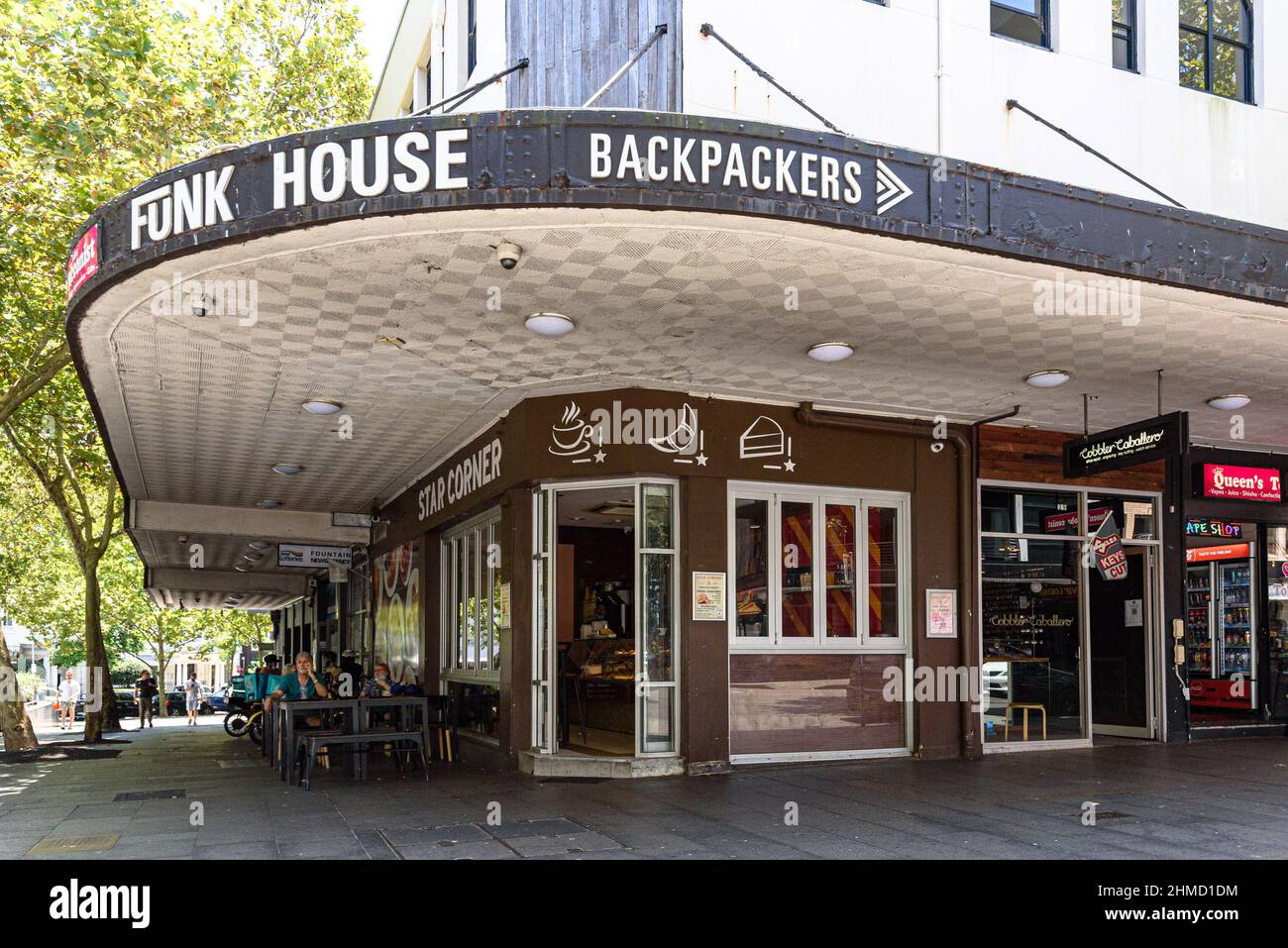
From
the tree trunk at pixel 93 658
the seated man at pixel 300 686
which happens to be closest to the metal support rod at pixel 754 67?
the seated man at pixel 300 686

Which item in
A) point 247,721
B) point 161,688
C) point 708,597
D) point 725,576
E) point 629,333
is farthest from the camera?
point 161,688

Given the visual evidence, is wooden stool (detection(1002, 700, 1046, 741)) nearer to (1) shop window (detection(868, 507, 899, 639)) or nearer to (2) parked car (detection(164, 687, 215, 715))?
(1) shop window (detection(868, 507, 899, 639))

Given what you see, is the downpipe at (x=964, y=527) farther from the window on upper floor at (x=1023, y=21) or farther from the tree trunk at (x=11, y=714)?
the tree trunk at (x=11, y=714)

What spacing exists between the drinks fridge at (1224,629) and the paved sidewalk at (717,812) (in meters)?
2.29

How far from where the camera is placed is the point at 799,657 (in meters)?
11.1

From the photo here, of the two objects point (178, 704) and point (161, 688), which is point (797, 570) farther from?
point (178, 704)

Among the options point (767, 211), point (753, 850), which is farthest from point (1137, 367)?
point (753, 850)

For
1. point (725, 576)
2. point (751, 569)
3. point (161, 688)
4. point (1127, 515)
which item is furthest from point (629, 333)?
point (161, 688)

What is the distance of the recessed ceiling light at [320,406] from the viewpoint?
10.8 meters

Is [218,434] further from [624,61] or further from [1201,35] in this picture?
Answer: [1201,35]

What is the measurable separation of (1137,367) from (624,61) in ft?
16.1

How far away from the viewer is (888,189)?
675 cm

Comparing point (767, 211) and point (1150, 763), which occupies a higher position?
point (767, 211)

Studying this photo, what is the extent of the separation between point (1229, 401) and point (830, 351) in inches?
175
